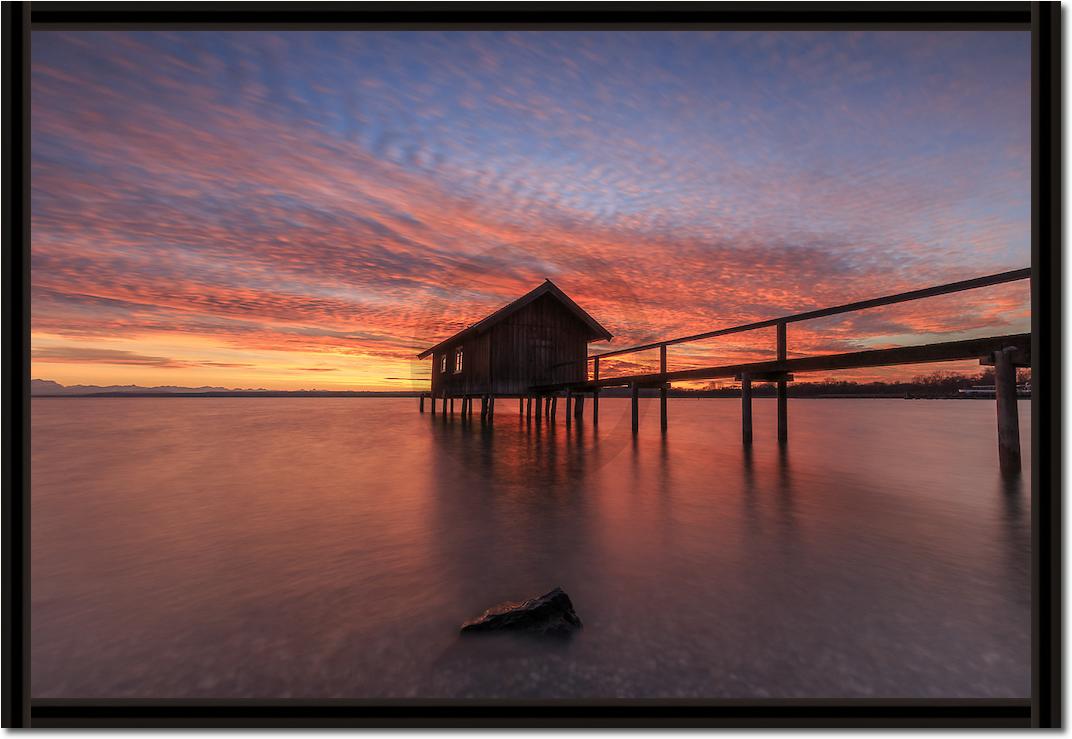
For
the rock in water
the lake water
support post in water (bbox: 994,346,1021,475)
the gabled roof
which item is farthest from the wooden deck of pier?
the gabled roof

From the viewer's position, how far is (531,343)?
2206cm

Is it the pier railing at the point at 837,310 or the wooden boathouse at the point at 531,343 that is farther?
the wooden boathouse at the point at 531,343

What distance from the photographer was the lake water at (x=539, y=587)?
2.68 meters

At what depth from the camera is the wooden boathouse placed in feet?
70.5

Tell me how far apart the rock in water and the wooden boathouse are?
1801cm

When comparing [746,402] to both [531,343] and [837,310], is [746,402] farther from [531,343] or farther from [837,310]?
[531,343]

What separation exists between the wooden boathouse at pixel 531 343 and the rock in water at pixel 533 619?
709 inches

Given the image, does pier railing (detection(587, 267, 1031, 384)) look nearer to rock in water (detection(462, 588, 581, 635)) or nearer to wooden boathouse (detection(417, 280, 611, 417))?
rock in water (detection(462, 588, 581, 635))

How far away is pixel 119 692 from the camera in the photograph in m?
2.63

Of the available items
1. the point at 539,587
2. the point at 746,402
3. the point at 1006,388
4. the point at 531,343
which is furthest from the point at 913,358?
the point at 531,343

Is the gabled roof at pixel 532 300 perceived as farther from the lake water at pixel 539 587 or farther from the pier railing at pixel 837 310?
the lake water at pixel 539 587

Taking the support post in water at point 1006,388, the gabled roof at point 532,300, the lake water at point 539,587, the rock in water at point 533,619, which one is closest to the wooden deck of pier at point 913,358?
the support post in water at point 1006,388

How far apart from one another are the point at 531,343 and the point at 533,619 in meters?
19.2

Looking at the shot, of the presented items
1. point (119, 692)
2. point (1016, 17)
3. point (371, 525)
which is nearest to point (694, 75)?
point (1016, 17)
